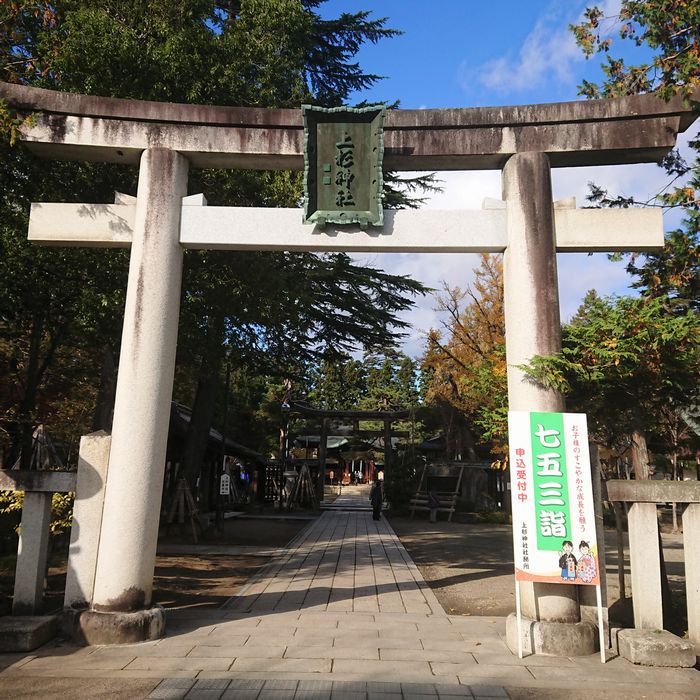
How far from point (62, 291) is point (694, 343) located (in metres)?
9.24

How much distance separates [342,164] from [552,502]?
4517 millimetres

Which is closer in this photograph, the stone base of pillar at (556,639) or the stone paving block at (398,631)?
the stone base of pillar at (556,639)

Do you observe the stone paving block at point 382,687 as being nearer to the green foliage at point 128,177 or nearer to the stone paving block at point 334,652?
the stone paving block at point 334,652

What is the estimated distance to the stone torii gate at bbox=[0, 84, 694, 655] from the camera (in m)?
6.41

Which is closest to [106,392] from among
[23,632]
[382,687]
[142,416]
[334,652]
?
[142,416]

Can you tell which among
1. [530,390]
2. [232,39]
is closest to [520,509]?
[530,390]

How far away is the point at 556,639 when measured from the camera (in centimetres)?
564

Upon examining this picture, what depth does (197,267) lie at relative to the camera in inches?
393

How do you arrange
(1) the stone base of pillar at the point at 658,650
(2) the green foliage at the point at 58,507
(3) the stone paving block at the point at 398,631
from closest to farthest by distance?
(1) the stone base of pillar at the point at 658,650
(3) the stone paving block at the point at 398,631
(2) the green foliage at the point at 58,507

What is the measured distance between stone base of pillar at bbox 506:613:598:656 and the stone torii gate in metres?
2.21

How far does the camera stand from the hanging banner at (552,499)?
5.52 m

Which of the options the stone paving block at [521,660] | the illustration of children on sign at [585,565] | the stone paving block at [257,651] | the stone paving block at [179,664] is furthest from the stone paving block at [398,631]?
the illustration of children on sign at [585,565]

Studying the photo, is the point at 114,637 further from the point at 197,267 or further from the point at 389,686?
the point at 197,267

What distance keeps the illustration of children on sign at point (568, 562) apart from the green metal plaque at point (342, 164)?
13.3ft
